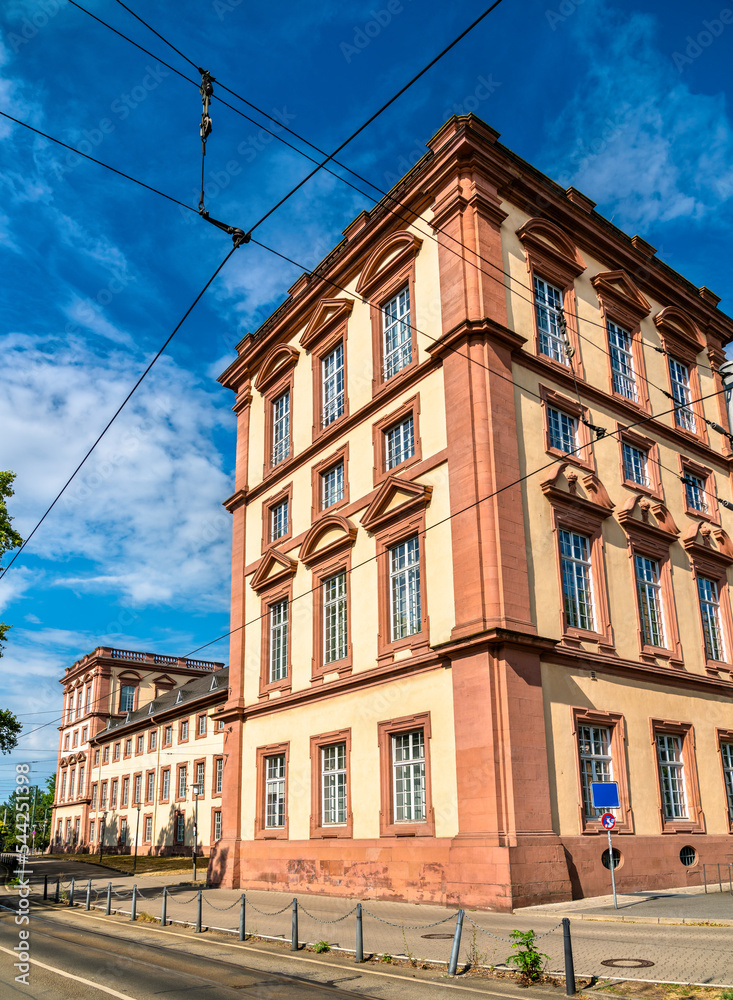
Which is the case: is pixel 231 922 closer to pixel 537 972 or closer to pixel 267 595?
pixel 537 972

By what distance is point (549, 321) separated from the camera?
84.3 feet

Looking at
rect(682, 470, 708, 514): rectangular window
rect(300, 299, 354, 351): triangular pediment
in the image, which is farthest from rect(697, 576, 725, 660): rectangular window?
rect(300, 299, 354, 351): triangular pediment

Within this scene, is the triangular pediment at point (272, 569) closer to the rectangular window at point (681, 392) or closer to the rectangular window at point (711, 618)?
the rectangular window at point (711, 618)

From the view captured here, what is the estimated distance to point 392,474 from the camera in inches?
965

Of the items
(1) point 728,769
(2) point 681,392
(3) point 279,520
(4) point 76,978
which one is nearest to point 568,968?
(4) point 76,978

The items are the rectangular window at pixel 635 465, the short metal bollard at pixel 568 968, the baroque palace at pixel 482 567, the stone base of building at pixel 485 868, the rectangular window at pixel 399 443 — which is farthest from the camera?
the rectangular window at pixel 635 465

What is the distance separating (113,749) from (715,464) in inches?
2311

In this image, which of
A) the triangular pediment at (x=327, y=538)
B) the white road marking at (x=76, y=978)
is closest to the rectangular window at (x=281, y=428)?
the triangular pediment at (x=327, y=538)

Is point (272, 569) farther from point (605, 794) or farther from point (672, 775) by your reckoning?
point (605, 794)

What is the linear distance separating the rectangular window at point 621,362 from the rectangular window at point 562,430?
3355 mm

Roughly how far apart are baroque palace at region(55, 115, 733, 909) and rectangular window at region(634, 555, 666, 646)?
0.10 meters

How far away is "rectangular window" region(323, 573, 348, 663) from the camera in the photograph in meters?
26.0

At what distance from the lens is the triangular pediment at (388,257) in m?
26.2

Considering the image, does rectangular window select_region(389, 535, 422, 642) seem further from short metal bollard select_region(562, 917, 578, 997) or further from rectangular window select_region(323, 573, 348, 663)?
short metal bollard select_region(562, 917, 578, 997)
